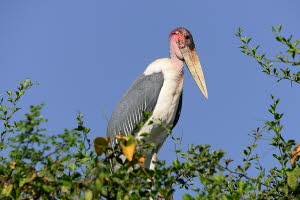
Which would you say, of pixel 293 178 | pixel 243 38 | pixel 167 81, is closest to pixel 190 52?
pixel 167 81

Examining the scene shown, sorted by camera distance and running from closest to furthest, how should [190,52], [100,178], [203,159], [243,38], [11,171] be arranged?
[100,178], [11,171], [203,159], [243,38], [190,52]

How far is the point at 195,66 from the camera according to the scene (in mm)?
8367

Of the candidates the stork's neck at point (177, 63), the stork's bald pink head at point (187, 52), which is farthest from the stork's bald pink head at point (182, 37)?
the stork's neck at point (177, 63)

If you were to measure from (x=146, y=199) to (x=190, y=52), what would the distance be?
192 inches

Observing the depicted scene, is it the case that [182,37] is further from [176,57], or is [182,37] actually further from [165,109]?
[165,109]

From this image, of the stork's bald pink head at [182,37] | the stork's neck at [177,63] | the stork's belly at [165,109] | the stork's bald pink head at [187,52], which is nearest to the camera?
the stork's belly at [165,109]

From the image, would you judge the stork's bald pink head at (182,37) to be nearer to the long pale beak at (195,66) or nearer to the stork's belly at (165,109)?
the long pale beak at (195,66)

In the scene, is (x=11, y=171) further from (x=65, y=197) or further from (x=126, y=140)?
(x=126, y=140)

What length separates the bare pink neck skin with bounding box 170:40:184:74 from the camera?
7.83 meters

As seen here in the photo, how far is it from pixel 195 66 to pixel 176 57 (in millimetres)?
333

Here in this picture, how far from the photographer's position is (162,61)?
25.7 ft

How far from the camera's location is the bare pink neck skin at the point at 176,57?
783cm

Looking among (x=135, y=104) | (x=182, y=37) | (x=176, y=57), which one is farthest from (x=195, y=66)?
(x=135, y=104)

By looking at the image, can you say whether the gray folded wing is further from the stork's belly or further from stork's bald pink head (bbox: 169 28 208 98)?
stork's bald pink head (bbox: 169 28 208 98)
